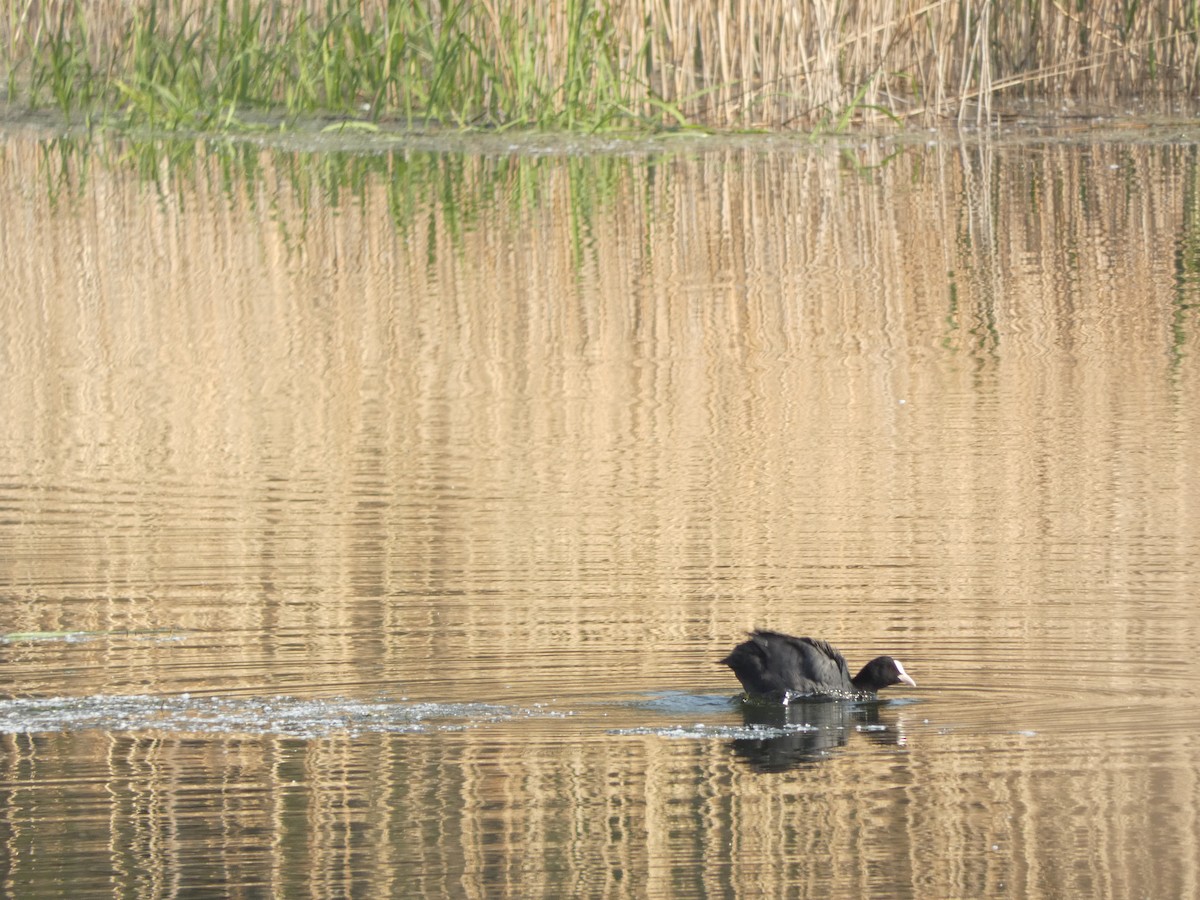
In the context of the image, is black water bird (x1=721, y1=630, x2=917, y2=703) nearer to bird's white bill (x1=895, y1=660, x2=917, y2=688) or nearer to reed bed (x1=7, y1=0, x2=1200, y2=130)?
bird's white bill (x1=895, y1=660, x2=917, y2=688)

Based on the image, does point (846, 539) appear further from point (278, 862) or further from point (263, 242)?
point (263, 242)

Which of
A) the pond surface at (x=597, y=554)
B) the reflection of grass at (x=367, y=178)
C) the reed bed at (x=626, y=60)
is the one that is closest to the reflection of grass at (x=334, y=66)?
the reed bed at (x=626, y=60)

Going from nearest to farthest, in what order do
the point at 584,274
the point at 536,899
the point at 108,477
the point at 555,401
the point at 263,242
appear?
the point at 536,899 < the point at 108,477 < the point at 555,401 < the point at 584,274 < the point at 263,242

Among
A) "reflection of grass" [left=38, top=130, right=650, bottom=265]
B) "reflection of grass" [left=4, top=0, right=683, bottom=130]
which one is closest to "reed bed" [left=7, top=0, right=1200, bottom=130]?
"reflection of grass" [left=4, top=0, right=683, bottom=130]

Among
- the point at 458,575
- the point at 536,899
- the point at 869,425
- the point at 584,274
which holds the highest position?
the point at 584,274

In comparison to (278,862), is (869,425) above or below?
above

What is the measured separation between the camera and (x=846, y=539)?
4.49m

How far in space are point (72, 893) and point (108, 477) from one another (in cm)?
253

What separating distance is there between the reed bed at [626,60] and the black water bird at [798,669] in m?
8.38

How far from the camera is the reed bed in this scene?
11891mm

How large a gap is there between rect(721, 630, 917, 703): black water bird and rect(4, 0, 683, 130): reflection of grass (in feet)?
27.5

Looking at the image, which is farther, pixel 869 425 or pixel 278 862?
pixel 869 425

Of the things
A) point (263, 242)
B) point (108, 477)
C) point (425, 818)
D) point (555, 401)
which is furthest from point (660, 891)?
point (263, 242)

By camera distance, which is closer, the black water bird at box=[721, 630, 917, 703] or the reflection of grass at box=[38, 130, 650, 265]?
the black water bird at box=[721, 630, 917, 703]
